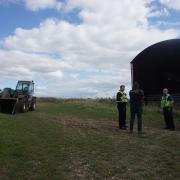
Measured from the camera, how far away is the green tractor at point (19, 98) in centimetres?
2697

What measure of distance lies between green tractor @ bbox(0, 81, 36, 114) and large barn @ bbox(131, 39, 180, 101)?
9.31 metres

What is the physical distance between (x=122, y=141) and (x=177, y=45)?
67.3 ft

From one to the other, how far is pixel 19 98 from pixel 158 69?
12025mm

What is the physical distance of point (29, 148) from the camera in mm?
11469

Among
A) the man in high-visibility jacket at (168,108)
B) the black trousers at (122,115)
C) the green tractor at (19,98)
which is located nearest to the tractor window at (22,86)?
A: the green tractor at (19,98)

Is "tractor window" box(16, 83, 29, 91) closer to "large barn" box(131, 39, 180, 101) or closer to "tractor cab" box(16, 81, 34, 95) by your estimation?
"tractor cab" box(16, 81, 34, 95)

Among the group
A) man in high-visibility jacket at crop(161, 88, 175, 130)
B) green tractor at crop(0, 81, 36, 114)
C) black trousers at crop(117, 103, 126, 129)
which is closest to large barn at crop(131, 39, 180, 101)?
green tractor at crop(0, 81, 36, 114)

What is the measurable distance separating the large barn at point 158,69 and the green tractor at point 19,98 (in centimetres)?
931

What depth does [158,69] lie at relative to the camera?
33906mm

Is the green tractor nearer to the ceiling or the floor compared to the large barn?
nearer to the floor

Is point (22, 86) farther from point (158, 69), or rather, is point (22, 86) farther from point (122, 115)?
point (122, 115)

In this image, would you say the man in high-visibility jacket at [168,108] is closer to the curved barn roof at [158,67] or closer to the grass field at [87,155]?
the grass field at [87,155]

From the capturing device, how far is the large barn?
32594 millimetres

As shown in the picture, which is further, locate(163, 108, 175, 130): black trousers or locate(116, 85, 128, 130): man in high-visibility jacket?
locate(163, 108, 175, 130): black trousers
